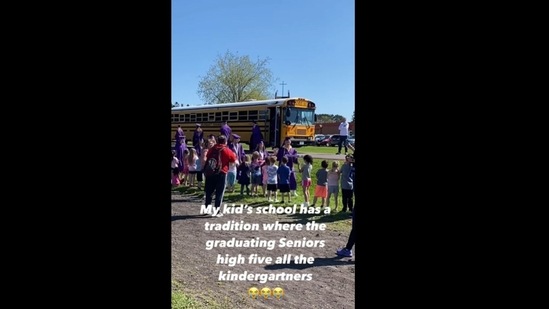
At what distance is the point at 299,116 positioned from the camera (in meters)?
18.7

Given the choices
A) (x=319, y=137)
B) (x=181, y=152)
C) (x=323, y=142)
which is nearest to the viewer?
(x=181, y=152)

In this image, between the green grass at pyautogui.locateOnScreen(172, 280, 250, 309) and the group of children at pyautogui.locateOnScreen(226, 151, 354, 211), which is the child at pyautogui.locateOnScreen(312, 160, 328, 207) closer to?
the group of children at pyautogui.locateOnScreen(226, 151, 354, 211)

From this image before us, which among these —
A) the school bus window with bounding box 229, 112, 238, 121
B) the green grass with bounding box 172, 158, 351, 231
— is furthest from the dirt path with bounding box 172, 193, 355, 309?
the school bus window with bounding box 229, 112, 238, 121

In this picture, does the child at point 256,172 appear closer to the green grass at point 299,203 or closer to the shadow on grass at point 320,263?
the green grass at point 299,203

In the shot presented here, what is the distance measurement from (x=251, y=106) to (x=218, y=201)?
10.9m

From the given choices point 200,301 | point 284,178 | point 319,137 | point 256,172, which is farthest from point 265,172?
point 319,137

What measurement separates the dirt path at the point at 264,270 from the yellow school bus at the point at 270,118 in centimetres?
1043

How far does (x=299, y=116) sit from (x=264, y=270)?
1362 cm

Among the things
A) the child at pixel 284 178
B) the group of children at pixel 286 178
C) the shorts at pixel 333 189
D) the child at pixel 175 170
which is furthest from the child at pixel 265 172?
the child at pixel 175 170

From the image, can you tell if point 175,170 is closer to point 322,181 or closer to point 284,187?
point 284,187

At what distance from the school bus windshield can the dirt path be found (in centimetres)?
1053
